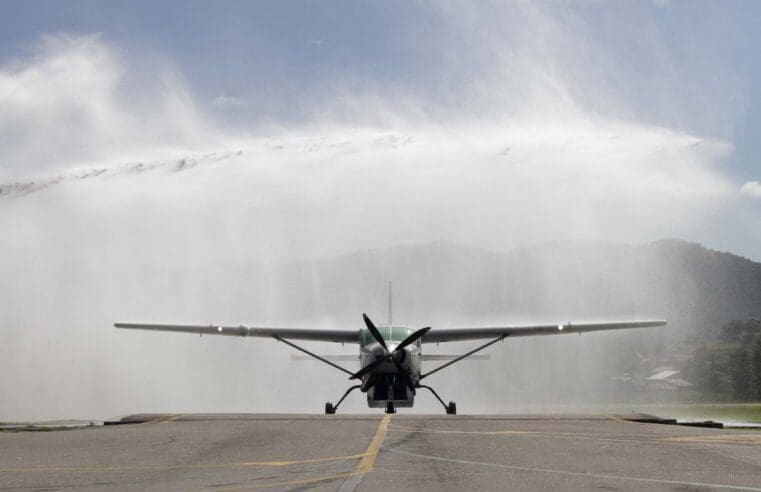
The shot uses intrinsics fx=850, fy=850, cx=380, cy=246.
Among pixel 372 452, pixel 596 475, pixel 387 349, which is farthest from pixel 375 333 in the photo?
pixel 596 475

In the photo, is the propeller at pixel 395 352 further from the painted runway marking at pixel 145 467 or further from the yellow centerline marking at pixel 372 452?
the painted runway marking at pixel 145 467

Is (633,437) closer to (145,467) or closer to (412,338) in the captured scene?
(145,467)

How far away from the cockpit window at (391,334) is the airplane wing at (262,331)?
3.34 metres

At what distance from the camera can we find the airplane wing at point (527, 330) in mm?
37969

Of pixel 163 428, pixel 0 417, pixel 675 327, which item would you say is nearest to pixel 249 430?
pixel 163 428

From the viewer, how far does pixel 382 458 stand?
12.5 metres

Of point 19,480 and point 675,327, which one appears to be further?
point 675,327

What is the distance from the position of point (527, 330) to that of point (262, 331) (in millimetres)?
12003

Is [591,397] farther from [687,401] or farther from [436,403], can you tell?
[436,403]

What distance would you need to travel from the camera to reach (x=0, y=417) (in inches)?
2328

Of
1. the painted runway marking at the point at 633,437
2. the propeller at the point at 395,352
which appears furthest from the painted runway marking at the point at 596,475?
the propeller at the point at 395,352

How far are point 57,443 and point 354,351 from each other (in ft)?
174

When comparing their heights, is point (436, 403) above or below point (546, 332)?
below

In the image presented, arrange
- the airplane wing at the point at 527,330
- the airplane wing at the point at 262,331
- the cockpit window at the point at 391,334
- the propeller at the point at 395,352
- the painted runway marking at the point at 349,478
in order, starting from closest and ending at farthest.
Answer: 1. the painted runway marking at the point at 349,478
2. the propeller at the point at 395,352
3. the cockpit window at the point at 391,334
4. the airplane wing at the point at 262,331
5. the airplane wing at the point at 527,330
